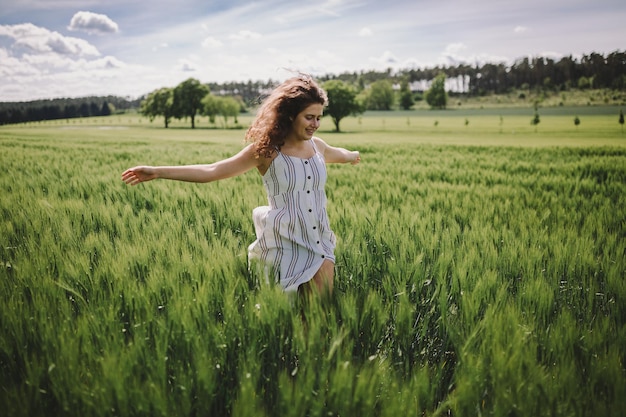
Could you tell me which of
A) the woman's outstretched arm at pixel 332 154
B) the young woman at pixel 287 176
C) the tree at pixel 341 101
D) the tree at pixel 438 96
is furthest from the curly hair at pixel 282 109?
the tree at pixel 438 96

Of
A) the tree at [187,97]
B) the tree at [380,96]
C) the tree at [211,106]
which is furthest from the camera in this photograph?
the tree at [380,96]

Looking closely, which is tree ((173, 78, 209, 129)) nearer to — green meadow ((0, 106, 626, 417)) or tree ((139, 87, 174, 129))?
tree ((139, 87, 174, 129))

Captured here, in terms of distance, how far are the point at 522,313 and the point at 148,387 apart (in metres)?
1.71

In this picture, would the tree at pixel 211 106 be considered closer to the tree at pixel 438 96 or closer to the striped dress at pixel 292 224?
the tree at pixel 438 96

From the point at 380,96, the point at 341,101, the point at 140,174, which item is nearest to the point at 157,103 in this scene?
the point at 341,101

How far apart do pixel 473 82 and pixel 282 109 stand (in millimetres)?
145418

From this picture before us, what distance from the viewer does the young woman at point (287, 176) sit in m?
2.51

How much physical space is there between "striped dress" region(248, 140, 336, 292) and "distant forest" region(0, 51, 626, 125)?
1017 inches

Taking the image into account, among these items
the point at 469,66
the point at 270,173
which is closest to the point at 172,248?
the point at 270,173

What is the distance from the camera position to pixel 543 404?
1366 mm

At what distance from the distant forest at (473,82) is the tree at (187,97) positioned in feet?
69.7

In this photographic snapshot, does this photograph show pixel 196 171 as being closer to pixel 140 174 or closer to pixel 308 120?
pixel 140 174

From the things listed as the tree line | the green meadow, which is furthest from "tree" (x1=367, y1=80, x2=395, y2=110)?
the green meadow

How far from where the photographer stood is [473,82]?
13112cm
